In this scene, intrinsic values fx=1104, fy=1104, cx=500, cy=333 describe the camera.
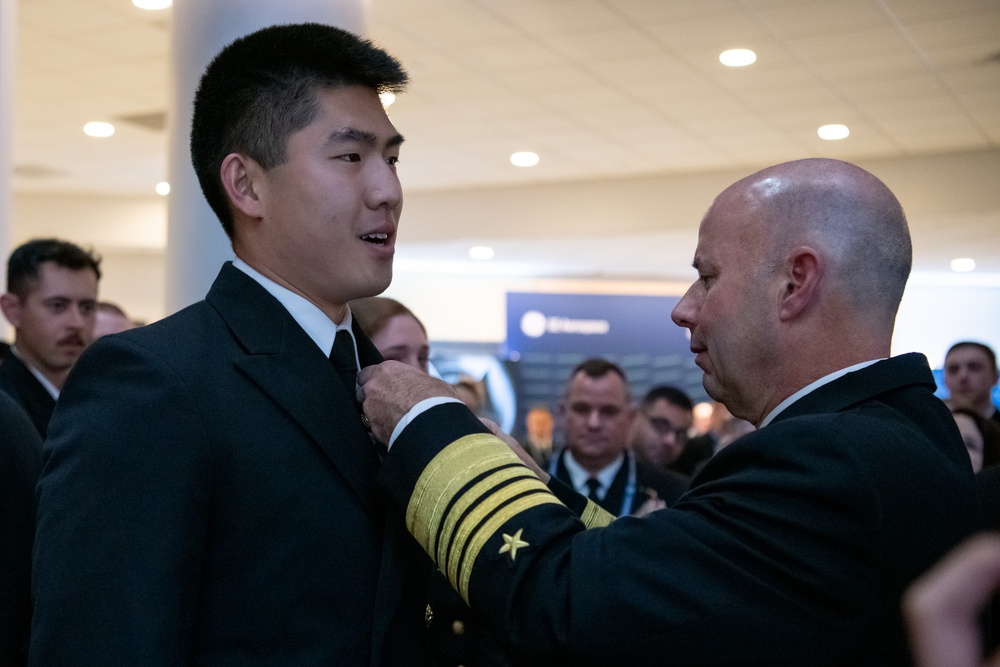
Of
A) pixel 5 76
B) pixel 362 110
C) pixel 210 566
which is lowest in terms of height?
pixel 210 566

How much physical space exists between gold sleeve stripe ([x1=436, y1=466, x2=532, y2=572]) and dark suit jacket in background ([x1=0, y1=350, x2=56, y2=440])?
229cm

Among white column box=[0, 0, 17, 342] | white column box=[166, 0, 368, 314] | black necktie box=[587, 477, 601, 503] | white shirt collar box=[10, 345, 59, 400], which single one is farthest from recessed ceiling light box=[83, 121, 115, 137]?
black necktie box=[587, 477, 601, 503]

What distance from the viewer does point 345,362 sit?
1496 millimetres

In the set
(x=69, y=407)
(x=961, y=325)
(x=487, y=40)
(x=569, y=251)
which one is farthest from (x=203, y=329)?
(x=961, y=325)

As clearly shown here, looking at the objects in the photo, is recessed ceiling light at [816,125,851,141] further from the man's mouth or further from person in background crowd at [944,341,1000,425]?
the man's mouth

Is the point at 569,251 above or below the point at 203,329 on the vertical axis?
above

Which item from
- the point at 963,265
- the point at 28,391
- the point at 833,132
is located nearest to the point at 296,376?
the point at 28,391

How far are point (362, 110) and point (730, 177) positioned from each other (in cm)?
826

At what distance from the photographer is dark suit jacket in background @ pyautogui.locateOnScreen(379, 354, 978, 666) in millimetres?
1309

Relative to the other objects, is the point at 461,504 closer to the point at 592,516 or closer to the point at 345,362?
the point at 345,362

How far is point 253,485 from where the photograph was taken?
128 centimetres

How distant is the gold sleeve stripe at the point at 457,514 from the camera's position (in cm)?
137

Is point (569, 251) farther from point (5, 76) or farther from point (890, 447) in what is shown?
point (890, 447)

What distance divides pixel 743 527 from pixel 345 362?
0.56 meters
